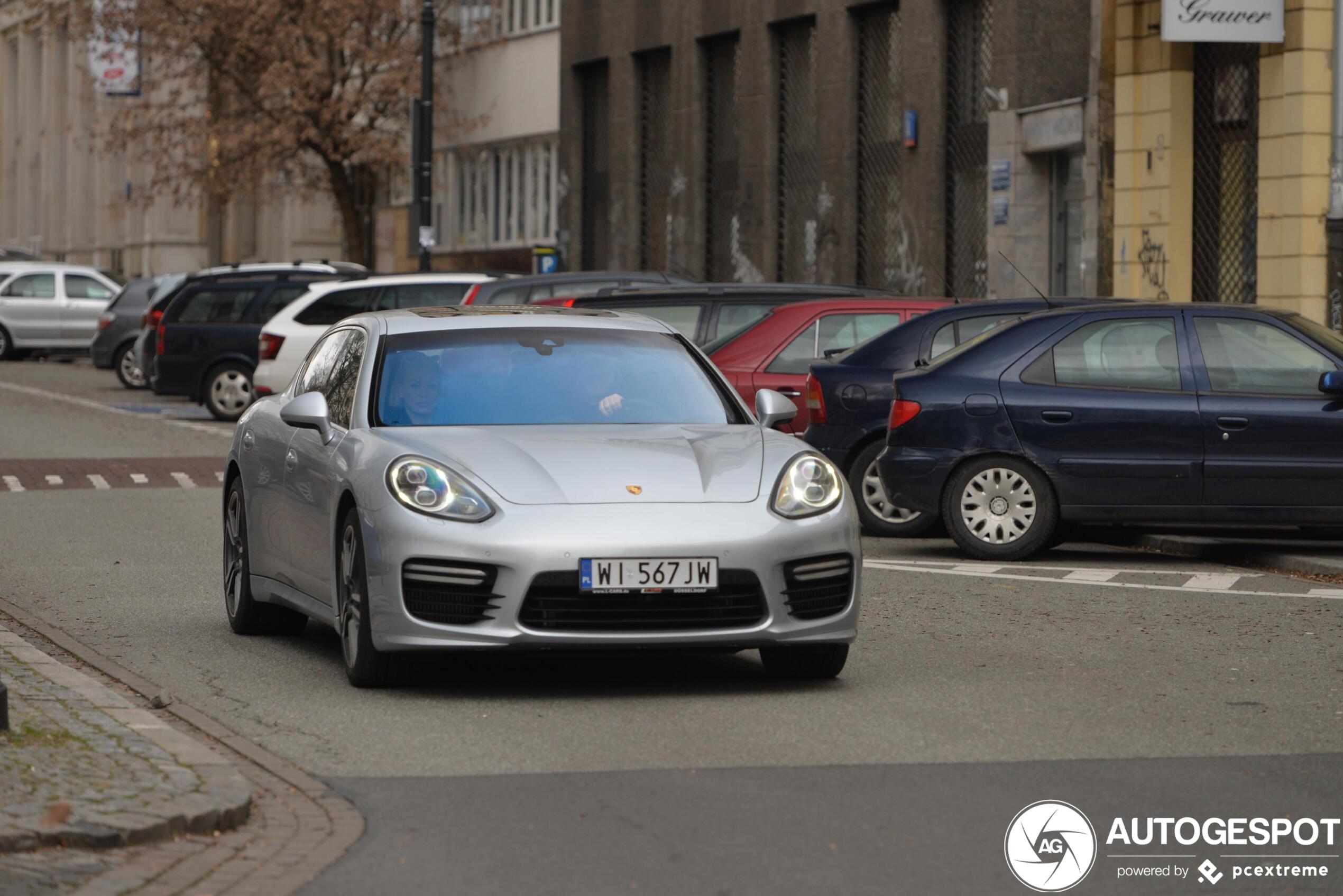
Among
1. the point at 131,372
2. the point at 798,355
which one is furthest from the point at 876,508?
the point at 131,372

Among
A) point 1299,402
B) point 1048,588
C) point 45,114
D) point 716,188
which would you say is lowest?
point 1048,588

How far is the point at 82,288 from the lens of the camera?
4391 cm

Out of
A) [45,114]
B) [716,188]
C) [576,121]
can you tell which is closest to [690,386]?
[716,188]

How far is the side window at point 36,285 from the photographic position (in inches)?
1719

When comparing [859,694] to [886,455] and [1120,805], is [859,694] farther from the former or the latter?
[886,455]

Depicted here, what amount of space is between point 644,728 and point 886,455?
6175mm

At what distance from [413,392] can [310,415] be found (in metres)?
0.41

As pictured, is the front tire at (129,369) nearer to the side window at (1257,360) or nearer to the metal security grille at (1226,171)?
the metal security grille at (1226,171)

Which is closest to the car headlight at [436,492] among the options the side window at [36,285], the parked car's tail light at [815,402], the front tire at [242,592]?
the front tire at [242,592]

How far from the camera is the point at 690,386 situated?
951 centimetres

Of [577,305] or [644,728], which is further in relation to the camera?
[577,305]

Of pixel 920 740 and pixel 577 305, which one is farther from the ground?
pixel 577 305

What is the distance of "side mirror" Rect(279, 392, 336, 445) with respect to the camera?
918 cm

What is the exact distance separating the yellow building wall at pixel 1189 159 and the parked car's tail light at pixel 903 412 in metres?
10.2
